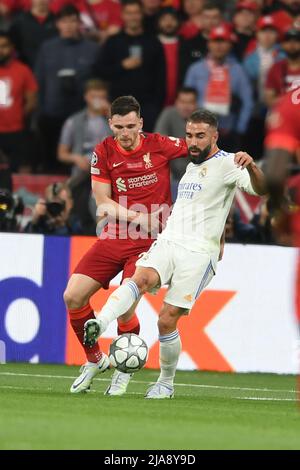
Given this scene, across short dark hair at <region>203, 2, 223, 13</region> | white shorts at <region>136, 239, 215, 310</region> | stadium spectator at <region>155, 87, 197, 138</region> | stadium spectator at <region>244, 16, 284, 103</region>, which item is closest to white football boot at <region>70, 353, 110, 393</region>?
white shorts at <region>136, 239, 215, 310</region>

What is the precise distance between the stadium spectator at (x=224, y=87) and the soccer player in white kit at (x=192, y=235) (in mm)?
5979

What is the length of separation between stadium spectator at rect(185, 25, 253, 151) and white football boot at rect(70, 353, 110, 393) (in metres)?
6.18

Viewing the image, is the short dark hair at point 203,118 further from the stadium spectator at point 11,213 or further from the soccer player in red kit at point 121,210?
the stadium spectator at point 11,213

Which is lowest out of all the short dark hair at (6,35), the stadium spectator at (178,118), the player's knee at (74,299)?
the player's knee at (74,299)

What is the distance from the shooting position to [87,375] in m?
11.0

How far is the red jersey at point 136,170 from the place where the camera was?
11.2 meters

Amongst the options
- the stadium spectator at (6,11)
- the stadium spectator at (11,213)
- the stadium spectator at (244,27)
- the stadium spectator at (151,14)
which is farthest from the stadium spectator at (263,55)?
the stadium spectator at (11,213)

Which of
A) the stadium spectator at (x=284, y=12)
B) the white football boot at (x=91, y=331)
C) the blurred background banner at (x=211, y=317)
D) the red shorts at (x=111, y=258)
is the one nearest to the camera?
the white football boot at (x=91, y=331)

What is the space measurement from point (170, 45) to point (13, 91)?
2.21 m

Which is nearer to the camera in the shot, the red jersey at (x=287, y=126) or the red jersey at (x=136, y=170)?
the red jersey at (x=287, y=126)

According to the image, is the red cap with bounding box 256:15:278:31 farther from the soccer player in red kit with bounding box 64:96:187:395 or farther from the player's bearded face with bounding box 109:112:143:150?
the player's bearded face with bounding box 109:112:143:150

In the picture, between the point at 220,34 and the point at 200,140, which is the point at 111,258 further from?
the point at 220,34

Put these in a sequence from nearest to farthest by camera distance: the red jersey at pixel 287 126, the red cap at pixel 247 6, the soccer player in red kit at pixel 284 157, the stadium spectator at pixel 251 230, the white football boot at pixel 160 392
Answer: the soccer player in red kit at pixel 284 157 → the red jersey at pixel 287 126 → the white football boot at pixel 160 392 → the stadium spectator at pixel 251 230 → the red cap at pixel 247 6
